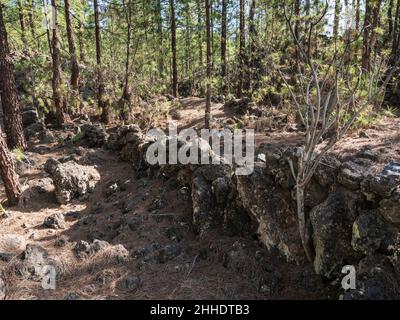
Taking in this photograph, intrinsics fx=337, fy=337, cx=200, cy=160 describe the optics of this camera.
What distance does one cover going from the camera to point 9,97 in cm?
823

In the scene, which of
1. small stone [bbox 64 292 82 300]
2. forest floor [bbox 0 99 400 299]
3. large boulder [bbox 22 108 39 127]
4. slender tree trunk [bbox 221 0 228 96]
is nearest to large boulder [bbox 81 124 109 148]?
forest floor [bbox 0 99 400 299]

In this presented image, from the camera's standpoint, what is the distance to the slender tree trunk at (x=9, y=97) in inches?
303

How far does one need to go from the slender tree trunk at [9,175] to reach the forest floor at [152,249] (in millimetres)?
285

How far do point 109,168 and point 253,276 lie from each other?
4.92m

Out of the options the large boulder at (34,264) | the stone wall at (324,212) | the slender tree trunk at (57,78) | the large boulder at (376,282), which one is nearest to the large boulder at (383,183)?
the stone wall at (324,212)

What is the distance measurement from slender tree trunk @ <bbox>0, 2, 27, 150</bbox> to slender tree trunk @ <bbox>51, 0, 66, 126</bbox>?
1660 mm

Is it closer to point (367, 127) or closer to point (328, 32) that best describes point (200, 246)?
point (367, 127)

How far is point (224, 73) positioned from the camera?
54.0 feet

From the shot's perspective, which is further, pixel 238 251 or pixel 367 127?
pixel 367 127

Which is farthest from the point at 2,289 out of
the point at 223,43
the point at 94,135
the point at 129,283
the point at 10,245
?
the point at 223,43

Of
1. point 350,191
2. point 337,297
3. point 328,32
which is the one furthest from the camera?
point 328,32

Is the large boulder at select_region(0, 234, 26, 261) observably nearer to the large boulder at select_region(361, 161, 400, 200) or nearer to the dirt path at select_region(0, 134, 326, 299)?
the dirt path at select_region(0, 134, 326, 299)
